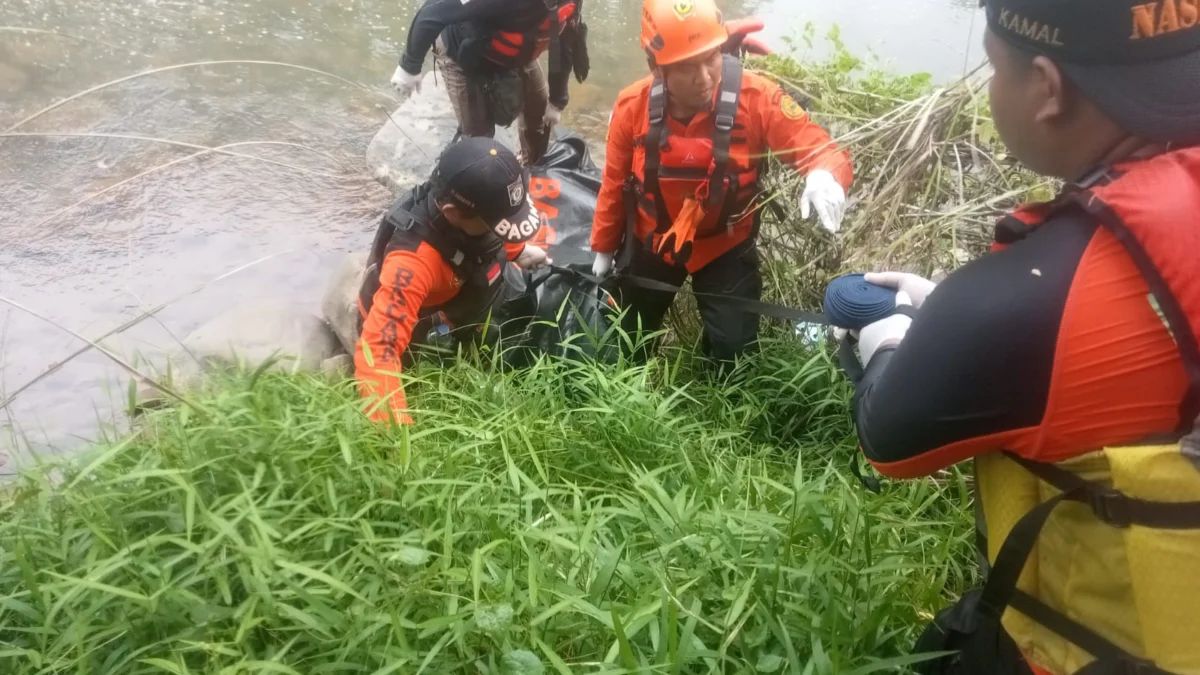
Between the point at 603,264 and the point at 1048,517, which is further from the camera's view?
the point at 603,264

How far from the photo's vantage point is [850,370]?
1648mm

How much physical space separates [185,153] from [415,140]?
144 centimetres

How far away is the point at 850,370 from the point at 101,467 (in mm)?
1834

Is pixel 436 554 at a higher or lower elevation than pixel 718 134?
lower

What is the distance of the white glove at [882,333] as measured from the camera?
1.54m

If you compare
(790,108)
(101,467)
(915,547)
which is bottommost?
(915,547)

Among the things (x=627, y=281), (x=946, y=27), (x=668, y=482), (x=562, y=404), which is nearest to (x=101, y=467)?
(x=562, y=404)

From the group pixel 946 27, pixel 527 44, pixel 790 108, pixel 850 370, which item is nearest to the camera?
pixel 850 370

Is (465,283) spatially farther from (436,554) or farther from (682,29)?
(436,554)

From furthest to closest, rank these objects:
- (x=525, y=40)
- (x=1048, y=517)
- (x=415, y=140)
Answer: (x=415, y=140)
(x=525, y=40)
(x=1048, y=517)

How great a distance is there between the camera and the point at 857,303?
65.2 inches

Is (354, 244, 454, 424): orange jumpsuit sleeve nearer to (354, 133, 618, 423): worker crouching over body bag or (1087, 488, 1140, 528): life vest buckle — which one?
(354, 133, 618, 423): worker crouching over body bag

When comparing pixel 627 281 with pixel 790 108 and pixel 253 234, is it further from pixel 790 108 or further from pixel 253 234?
pixel 253 234

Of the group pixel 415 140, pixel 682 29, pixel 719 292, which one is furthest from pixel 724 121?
pixel 415 140
